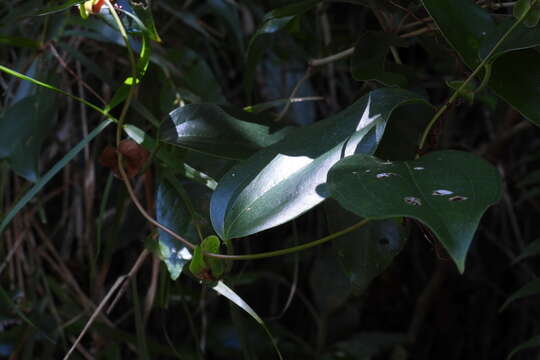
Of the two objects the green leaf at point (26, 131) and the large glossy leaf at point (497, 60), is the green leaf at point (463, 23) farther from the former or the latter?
the green leaf at point (26, 131)

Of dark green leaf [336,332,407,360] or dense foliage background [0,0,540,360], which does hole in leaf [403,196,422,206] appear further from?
dark green leaf [336,332,407,360]

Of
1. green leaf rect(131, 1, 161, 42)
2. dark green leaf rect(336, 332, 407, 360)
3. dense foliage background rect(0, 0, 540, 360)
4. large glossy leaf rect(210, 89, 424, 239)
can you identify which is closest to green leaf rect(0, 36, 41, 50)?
dense foliage background rect(0, 0, 540, 360)

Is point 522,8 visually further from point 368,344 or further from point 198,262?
point 368,344

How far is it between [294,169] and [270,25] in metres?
0.23

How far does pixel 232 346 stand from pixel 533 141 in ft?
2.14

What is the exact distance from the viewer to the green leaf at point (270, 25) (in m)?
0.56

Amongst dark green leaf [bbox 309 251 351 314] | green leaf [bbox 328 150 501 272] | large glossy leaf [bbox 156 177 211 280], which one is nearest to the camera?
green leaf [bbox 328 150 501 272]

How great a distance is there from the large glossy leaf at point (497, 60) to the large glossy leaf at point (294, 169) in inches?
2.5

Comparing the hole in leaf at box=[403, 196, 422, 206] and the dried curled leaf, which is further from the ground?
the hole in leaf at box=[403, 196, 422, 206]

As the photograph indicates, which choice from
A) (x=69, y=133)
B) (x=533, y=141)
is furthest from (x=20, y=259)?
(x=533, y=141)

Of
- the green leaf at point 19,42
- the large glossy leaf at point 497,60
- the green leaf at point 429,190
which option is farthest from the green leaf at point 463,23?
the green leaf at point 19,42

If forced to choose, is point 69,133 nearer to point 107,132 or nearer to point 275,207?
point 107,132

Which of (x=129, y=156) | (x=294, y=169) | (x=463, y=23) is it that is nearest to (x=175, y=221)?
(x=129, y=156)

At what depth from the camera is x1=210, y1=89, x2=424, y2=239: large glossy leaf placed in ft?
1.21
